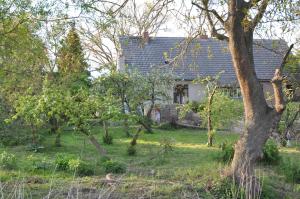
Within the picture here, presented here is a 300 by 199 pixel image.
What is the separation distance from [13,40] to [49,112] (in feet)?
10.7

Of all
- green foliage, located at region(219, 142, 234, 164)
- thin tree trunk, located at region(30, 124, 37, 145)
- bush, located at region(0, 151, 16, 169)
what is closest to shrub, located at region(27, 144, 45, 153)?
thin tree trunk, located at region(30, 124, 37, 145)

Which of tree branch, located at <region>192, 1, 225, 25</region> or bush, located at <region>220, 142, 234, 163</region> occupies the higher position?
tree branch, located at <region>192, 1, 225, 25</region>

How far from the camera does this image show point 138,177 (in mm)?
9539

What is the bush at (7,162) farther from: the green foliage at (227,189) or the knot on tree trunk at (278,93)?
the knot on tree trunk at (278,93)

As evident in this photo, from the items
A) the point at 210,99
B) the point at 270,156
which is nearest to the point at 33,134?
the point at 210,99

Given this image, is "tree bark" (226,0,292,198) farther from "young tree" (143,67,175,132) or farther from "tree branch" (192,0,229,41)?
"young tree" (143,67,175,132)

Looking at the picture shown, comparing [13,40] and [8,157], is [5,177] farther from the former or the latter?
[13,40]

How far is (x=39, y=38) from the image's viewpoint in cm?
1026

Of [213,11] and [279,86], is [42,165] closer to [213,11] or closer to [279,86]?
[213,11]

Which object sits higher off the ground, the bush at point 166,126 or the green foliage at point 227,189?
the bush at point 166,126

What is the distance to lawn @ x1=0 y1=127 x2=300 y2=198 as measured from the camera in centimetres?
771

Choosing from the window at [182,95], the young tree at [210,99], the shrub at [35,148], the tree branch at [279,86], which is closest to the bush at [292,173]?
the tree branch at [279,86]

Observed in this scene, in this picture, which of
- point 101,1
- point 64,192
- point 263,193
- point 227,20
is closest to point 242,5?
point 227,20

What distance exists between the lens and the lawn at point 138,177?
7.71 m
